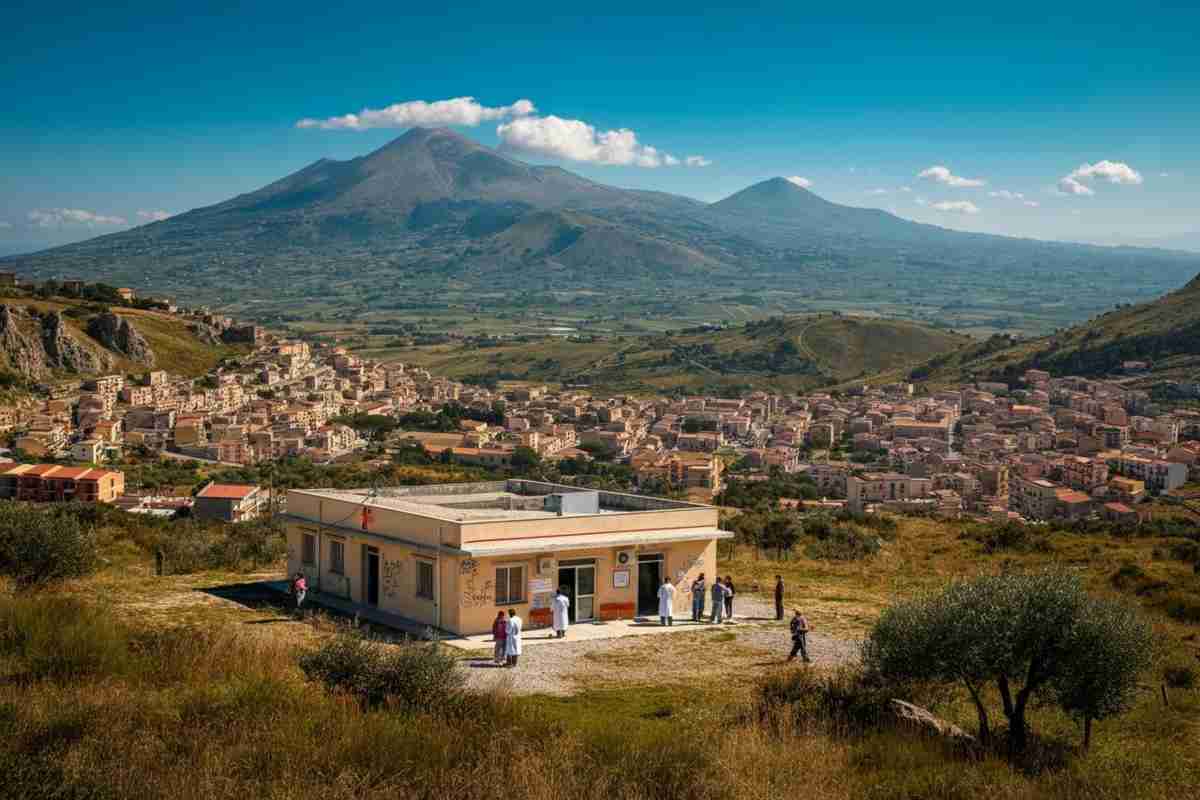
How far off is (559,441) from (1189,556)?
55.5 m

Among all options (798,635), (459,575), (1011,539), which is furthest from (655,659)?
(1011,539)

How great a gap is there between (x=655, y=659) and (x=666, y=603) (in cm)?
238

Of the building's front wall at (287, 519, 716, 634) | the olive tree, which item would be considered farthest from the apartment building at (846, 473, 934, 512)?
the olive tree

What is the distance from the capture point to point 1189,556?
2352cm

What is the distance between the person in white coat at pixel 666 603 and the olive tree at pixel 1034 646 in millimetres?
6425

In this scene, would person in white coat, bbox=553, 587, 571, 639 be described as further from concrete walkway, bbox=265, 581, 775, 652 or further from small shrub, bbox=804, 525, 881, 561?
small shrub, bbox=804, 525, 881, 561

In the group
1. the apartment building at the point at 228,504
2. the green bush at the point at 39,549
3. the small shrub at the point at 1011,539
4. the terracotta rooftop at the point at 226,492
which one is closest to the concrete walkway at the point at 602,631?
the green bush at the point at 39,549

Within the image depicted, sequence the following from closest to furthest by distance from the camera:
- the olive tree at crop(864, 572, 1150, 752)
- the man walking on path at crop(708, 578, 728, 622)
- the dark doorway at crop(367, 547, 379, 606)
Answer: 1. the olive tree at crop(864, 572, 1150, 752)
2. the man walking on path at crop(708, 578, 728, 622)
3. the dark doorway at crop(367, 547, 379, 606)

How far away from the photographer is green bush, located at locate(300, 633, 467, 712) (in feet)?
31.4

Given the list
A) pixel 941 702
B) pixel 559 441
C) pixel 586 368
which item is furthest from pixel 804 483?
pixel 586 368

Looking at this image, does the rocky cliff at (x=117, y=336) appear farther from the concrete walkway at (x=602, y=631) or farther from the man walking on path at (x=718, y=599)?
the man walking on path at (x=718, y=599)

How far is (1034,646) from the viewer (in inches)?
399

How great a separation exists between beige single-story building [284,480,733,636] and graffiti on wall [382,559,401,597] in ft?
0.05

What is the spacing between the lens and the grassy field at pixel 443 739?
759cm
